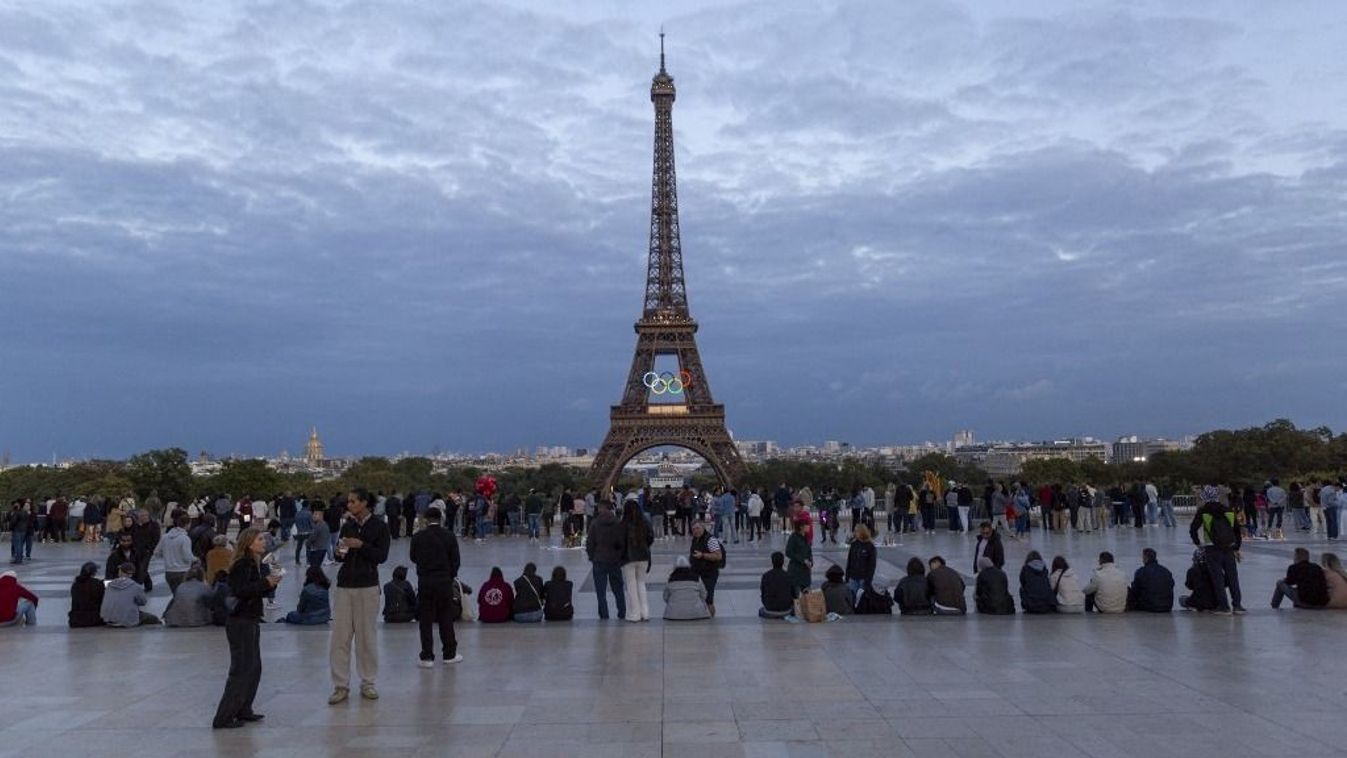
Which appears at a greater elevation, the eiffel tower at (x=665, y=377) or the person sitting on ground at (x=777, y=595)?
the eiffel tower at (x=665, y=377)

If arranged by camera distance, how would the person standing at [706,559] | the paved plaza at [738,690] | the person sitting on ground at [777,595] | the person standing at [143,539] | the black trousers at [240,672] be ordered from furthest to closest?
the person standing at [143,539] < the person standing at [706,559] < the person sitting on ground at [777,595] < the black trousers at [240,672] < the paved plaza at [738,690]

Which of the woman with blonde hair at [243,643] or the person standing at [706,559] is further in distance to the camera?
the person standing at [706,559]

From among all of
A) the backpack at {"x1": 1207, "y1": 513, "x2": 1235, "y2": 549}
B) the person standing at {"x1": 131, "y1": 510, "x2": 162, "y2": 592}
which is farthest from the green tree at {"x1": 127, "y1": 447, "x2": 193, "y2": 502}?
the backpack at {"x1": 1207, "y1": 513, "x2": 1235, "y2": 549}

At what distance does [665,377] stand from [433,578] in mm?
62693

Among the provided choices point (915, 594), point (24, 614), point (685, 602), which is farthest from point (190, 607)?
point (915, 594)

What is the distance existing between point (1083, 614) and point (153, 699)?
10.5 metres

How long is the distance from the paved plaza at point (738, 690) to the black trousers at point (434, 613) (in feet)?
0.83

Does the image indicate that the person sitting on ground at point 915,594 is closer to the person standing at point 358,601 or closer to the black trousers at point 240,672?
the person standing at point 358,601

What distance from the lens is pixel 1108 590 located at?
44.5 feet

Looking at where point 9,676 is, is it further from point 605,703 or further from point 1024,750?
point 1024,750

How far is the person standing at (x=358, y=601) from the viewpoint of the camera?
9.28 metres

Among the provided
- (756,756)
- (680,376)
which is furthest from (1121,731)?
(680,376)

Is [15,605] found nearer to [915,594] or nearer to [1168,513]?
[915,594]

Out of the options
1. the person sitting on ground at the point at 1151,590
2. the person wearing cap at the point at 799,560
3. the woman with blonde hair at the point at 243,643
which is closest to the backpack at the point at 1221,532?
the person sitting on ground at the point at 1151,590
